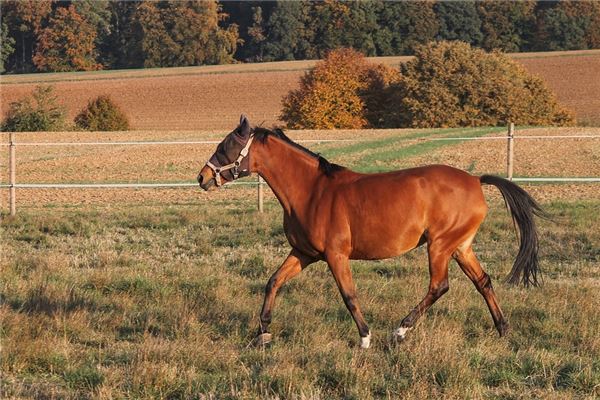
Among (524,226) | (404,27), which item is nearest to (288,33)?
(404,27)

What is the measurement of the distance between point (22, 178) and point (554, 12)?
200ft

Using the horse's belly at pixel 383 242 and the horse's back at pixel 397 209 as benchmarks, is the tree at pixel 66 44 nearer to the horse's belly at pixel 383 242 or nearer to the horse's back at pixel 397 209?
the horse's back at pixel 397 209

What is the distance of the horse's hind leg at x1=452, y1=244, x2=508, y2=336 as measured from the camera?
7188 millimetres

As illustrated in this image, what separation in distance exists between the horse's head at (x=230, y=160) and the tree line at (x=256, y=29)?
64291mm

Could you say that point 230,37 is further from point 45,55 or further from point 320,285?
point 320,285

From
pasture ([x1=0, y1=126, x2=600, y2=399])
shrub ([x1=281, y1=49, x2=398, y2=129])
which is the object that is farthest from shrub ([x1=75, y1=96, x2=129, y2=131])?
pasture ([x1=0, y1=126, x2=600, y2=399])

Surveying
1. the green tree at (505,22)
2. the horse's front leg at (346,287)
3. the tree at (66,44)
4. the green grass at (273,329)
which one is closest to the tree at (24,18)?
the tree at (66,44)

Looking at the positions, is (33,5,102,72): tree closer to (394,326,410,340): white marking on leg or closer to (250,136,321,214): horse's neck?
(250,136,321,214): horse's neck

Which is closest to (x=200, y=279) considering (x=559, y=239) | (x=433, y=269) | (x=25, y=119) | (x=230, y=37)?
(x=433, y=269)

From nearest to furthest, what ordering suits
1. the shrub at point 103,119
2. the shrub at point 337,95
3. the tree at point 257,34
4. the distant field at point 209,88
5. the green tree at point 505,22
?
the shrub at point 103,119 < the shrub at point 337,95 < the distant field at point 209,88 < the green tree at point 505,22 < the tree at point 257,34

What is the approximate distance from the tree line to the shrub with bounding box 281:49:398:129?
18.3 m

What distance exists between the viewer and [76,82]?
2756 inches

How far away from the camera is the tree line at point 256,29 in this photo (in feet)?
234

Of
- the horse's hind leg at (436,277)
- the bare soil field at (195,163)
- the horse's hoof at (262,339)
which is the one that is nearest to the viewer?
the horse's hoof at (262,339)
